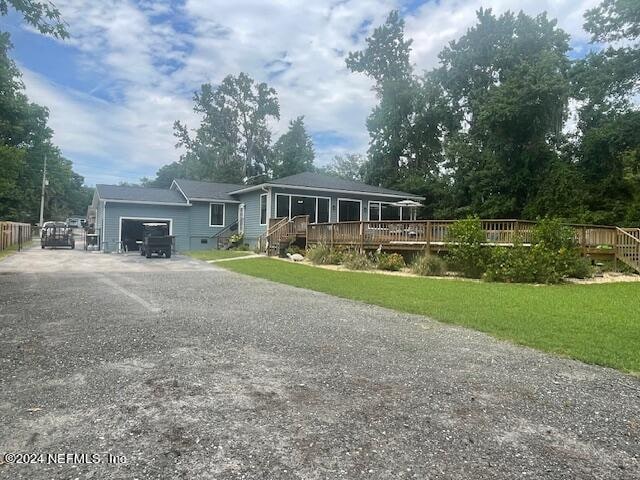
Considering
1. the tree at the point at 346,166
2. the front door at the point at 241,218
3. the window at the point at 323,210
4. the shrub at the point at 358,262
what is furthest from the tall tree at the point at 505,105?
the tree at the point at 346,166

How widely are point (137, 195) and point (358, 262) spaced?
15755 mm

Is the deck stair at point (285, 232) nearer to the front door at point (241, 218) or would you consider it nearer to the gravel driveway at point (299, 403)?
the front door at point (241, 218)

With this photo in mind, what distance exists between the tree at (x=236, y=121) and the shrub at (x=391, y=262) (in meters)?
39.7

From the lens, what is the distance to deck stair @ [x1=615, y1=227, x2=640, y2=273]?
1378cm

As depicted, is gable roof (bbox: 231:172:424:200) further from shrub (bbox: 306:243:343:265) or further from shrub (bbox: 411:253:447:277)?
shrub (bbox: 411:253:447:277)

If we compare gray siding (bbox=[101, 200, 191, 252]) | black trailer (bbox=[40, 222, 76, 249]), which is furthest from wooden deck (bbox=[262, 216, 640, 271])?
black trailer (bbox=[40, 222, 76, 249])

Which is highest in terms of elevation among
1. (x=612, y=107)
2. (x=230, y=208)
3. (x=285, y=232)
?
(x=612, y=107)

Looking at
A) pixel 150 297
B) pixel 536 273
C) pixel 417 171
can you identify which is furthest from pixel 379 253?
pixel 417 171

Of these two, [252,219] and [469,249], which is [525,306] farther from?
[252,219]

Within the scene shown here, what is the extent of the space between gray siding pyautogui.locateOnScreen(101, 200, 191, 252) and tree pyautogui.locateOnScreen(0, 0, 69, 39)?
1515 centimetres

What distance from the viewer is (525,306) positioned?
806cm

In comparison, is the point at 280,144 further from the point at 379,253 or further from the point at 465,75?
the point at 379,253

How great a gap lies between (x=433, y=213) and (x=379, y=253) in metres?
17.0

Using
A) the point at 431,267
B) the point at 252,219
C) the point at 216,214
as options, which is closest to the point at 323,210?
the point at 252,219
